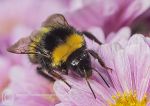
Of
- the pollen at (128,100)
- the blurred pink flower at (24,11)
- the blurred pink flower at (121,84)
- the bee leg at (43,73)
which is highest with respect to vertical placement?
the blurred pink flower at (24,11)

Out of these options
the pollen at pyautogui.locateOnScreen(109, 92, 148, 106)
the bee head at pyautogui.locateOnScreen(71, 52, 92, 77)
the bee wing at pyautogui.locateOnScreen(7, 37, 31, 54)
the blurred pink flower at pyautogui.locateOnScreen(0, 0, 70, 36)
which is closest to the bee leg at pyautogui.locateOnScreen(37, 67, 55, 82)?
the bee wing at pyautogui.locateOnScreen(7, 37, 31, 54)

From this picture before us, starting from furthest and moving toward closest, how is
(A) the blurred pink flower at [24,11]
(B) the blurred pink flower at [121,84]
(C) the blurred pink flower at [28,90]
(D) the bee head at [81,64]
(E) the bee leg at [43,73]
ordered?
(A) the blurred pink flower at [24,11]
(E) the bee leg at [43,73]
(C) the blurred pink flower at [28,90]
(D) the bee head at [81,64]
(B) the blurred pink flower at [121,84]

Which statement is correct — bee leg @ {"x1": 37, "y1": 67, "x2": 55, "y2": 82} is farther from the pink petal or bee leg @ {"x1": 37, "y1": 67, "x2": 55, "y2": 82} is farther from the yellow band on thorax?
the pink petal

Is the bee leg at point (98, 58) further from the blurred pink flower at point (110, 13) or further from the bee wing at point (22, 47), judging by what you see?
the blurred pink flower at point (110, 13)

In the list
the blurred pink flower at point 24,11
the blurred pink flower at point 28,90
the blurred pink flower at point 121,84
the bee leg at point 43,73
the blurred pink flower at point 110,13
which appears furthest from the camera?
the blurred pink flower at point 24,11

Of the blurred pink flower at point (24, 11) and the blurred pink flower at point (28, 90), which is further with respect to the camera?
the blurred pink flower at point (24, 11)

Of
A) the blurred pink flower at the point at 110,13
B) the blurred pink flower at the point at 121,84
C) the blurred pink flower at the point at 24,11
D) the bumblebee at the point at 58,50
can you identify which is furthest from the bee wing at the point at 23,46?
the blurred pink flower at the point at 24,11

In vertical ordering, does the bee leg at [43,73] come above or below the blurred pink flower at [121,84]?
above
